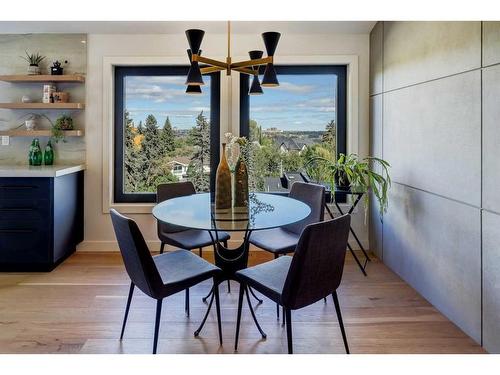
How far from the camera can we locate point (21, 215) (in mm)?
3129

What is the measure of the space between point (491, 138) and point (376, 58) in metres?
1.96

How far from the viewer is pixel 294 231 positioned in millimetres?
2795

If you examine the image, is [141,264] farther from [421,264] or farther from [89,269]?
[421,264]

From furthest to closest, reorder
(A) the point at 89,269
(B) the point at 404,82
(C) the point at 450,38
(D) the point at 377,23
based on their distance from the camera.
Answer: (D) the point at 377,23 → (A) the point at 89,269 → (B) the point at 404,82 → (C) the point at 450,38

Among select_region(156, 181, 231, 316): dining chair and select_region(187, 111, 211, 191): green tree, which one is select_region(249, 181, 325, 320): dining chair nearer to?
select_region(156, 181, 231, 316): dining chair

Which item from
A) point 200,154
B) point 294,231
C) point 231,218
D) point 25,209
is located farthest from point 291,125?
point 25,209

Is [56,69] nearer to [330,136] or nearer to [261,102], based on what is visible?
[261,102]

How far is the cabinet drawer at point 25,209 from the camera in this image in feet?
10.2

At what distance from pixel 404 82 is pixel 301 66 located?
122 cm

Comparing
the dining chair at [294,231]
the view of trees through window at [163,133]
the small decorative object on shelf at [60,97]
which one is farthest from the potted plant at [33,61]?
the dining chair at [294,231]

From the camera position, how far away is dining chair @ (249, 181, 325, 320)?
98.7 inches

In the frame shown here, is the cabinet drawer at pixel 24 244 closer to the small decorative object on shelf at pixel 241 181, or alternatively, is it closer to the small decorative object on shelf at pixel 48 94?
the small decorative object on shelf at pixel 48 94

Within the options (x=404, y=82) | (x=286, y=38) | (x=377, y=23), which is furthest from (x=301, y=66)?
(x=404, y=82)

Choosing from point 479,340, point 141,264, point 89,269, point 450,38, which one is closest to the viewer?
point 141,264
